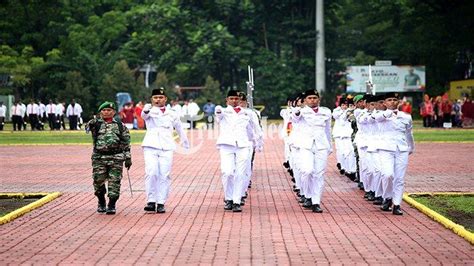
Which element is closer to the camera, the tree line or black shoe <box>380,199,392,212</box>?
black shoe <box>380,199,392,212</box>

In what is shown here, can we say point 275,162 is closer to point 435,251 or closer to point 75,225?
point 75,225

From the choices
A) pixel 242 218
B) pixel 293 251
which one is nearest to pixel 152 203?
pixel 242 218

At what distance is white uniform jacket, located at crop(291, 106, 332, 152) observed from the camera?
17.5m

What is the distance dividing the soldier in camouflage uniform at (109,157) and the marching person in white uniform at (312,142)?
8.94ft

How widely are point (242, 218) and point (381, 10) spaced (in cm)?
6350

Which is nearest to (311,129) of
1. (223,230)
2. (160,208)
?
(160,208)

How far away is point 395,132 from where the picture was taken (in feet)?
55.8

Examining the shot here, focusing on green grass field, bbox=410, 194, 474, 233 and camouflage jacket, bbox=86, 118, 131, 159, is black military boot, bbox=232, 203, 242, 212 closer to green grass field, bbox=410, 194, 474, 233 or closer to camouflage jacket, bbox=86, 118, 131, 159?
camouflage jacket, bbox=86, 118, 131, 159

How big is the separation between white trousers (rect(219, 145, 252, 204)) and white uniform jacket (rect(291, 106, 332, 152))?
86cm

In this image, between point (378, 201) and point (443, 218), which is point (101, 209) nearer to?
point (378, 201)

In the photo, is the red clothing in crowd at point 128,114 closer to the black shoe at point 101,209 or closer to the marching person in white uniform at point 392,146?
the black shoe at point 101,209

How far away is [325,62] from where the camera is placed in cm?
8081

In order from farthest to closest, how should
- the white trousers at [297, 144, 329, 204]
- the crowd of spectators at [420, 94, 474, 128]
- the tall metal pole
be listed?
the tall metal pole → the crowd of spectators at [420, 94, 474, 128] → the white trousers at [297, 144, 329, 204]

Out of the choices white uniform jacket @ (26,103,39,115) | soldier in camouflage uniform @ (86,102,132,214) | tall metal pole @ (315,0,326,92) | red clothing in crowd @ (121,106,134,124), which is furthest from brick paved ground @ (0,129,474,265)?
tall metal pole @ (315,0,326,92)
